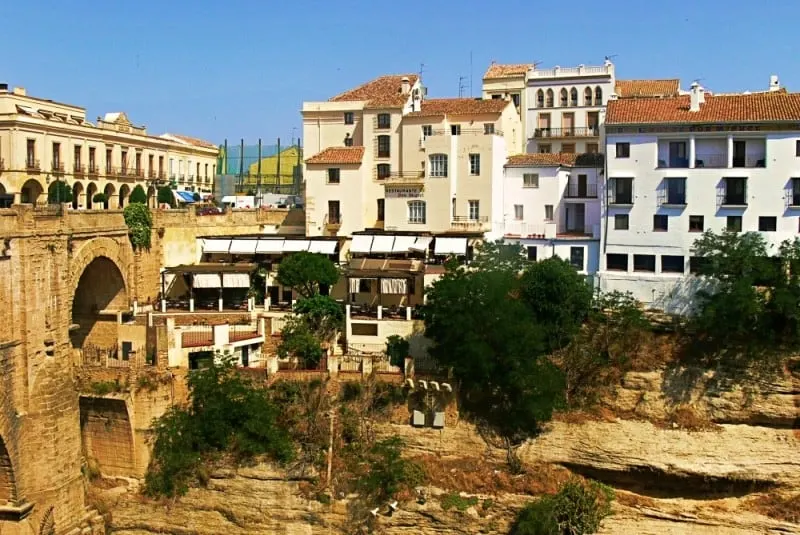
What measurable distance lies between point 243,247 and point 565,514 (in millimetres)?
16560

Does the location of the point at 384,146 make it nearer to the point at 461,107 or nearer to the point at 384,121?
the point at 384,121

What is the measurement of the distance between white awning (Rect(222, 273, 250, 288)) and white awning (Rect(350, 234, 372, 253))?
4136 millimetres

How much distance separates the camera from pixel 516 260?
31891 millimetres

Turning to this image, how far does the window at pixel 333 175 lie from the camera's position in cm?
3697

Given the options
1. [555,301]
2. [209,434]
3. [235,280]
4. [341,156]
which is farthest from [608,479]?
[341,156]

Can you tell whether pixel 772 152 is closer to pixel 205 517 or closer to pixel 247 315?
pixel 247 315

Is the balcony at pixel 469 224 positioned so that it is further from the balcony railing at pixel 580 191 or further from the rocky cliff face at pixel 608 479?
the rocky cliff face at pixel 608 479

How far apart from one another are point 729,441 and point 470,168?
14.4 metres

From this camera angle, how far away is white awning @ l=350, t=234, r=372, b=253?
113 ft

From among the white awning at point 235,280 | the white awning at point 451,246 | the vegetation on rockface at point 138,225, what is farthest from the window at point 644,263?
the vegetation on rockface at point 138,225

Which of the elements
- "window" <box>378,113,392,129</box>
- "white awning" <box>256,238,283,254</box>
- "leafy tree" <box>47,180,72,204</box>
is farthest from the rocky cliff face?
"leafy tree" <box>47,180,72,204</box>

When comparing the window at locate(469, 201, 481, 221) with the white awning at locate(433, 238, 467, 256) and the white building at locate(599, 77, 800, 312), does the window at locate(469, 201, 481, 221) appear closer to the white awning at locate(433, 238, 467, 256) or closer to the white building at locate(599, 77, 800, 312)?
the white awning at locate(433, 238, 467, 256)

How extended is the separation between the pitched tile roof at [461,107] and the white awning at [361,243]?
5714mm

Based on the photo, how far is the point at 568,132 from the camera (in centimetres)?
4303
